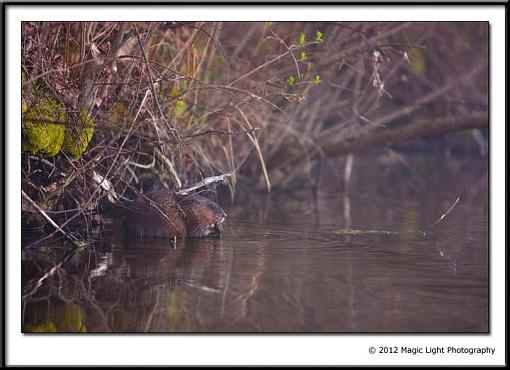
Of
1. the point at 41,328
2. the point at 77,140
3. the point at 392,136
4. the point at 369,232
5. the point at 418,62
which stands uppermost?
the point at 418,62

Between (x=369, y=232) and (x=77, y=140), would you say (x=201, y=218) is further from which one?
(x=369, y=232)

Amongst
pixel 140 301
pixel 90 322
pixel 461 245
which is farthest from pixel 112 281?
pixel 461 245

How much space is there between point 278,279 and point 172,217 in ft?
4.59

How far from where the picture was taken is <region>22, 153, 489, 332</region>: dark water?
3.76 meters

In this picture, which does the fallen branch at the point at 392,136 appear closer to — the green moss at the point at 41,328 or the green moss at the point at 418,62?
the green moss at the point at 418,62

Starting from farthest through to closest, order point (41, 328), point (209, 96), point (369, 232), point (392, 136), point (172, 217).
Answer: point (392, 136) < point (209, 96) < point (369, 232) < point (172, 217) < point (41, 328)

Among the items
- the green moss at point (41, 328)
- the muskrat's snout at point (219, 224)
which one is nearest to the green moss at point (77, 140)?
the muskrat's snout at point (219, 224)

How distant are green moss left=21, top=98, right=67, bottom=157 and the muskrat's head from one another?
3.15 ft

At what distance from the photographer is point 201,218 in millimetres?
5797

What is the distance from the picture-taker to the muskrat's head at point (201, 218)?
5797 mm

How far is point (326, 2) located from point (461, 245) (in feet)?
5.92

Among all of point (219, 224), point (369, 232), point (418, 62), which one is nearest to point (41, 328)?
point (219, 224)

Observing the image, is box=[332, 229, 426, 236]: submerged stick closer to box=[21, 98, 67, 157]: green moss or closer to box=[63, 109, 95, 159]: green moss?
box=[63, 109, 95, 159]: green moss

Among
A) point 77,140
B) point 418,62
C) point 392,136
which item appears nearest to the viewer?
point 77,140
